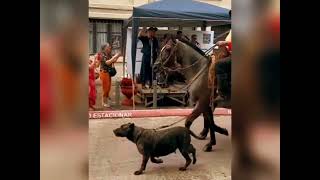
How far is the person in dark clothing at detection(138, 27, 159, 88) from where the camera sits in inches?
350

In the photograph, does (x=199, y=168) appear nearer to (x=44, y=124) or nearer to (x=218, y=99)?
(x=218, y=99)

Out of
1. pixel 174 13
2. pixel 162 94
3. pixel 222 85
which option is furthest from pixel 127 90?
pixel 222 85

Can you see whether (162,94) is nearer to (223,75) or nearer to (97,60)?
(97,60)

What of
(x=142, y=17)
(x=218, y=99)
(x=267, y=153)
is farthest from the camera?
(x=142, y=17)

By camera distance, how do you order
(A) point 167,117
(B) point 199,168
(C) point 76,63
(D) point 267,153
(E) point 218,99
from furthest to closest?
(A) point 167,117 < (E) point 218,99 < (B) point 199,168 < (D) point 267,153 < (C) point 76,63

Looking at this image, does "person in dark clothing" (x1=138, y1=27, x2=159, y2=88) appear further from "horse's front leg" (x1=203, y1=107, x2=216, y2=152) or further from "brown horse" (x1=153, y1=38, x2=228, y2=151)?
"horse's front leg" (x1=203, y1=107, x2=216, y2=152)

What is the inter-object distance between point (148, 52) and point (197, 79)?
4.13m

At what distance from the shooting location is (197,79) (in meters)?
4.89

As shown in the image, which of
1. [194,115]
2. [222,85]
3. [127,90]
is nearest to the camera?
[222,85]
